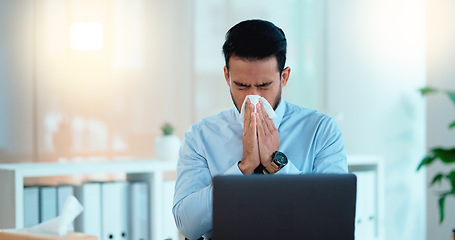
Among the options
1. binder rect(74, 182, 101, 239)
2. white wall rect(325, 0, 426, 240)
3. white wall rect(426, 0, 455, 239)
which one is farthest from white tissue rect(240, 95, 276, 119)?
white wall rect(426, 0, 455, 239)

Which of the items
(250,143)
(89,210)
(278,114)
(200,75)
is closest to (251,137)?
(250,143)

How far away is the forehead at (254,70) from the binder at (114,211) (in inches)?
51.7

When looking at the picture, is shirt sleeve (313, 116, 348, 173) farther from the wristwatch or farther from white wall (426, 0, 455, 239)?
white wall (426, 0, 455, 239)

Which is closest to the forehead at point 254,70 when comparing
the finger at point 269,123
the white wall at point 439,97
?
the finger at point 269,123

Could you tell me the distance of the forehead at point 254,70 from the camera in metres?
1.94

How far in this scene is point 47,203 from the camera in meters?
2.85

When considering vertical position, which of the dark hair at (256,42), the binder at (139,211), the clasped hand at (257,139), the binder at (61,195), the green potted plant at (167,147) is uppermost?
the dark hair at (256,42)

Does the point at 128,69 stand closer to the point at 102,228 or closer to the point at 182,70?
the point at 182,70

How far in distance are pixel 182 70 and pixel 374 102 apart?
1756 mm

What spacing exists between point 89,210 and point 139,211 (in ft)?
0.91

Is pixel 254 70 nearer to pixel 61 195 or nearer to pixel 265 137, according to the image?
pixel 265 137

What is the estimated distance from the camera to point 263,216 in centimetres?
129

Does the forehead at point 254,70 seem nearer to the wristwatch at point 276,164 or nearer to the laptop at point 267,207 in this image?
the wristwatch at point 276,164

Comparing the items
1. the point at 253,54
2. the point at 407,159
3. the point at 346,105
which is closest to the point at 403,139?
the point at 407,159
